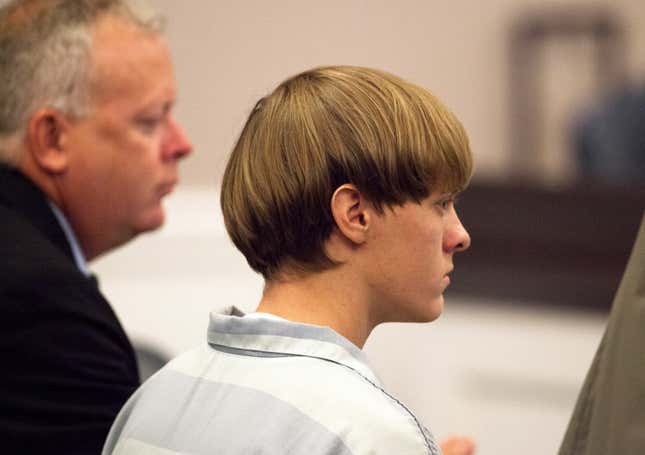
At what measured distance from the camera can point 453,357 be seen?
3.49 metres

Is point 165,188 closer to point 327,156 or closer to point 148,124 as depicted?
point 148,124

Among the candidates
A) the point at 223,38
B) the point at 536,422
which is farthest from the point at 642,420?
the point at 223,38

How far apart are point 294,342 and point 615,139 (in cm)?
355

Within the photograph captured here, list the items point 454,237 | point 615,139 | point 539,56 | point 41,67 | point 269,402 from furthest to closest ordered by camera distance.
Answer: point 539,56 → point 615,139 → point 41,67 → point 454,237 → point 269,402

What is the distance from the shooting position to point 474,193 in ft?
11.9

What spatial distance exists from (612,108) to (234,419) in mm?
3592

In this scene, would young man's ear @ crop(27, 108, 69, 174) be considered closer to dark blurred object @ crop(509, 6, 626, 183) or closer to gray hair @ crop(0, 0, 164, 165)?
gray hair @ crop(0, 0, 164, 165)

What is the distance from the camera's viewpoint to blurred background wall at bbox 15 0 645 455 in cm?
297

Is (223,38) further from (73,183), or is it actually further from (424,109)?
(424,109)

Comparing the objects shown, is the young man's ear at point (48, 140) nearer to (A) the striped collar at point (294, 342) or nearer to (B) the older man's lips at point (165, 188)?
(B) the older man's lips at point (165, 188)

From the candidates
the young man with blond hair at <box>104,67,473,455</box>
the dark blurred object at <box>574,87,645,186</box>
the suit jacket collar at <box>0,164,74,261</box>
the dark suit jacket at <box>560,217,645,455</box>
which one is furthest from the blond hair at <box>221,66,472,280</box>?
the dark blurred object at <box>574,87,645,186</box>

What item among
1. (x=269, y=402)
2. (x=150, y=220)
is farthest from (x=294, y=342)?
(x=150, y=220)

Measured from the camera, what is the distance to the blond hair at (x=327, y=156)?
41.8 inches

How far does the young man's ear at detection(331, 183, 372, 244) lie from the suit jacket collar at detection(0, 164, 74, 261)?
0.74 metres
